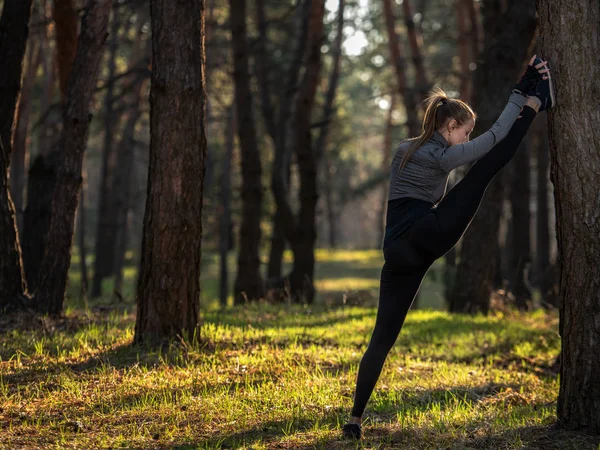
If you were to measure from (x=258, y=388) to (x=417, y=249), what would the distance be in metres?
2.09

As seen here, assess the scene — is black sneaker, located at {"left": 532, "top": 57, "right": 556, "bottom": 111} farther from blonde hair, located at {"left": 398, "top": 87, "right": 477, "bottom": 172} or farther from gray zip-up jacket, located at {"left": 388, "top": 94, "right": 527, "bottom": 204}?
blonde hair, located at {"left": 398, "top": 87, "right": 477, "bottom": 172}

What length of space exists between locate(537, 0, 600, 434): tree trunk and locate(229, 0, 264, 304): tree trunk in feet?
33.4

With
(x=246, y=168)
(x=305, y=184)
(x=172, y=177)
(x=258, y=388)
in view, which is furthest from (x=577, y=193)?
(x=305, y=184)

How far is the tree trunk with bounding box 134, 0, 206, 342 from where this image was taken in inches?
293

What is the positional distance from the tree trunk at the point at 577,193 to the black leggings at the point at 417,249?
41 centimetres

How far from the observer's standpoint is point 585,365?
5324 mm

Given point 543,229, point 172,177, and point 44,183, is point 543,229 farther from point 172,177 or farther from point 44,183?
point 172,177

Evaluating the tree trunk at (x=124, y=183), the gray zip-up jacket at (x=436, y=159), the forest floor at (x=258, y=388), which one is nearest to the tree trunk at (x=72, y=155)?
the forest floor at (x=258, y=388)

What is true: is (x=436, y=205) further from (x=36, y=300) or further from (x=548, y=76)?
(x=36, y=300)

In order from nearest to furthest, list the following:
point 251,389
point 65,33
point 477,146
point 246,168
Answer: point 477,146
point 251,389
point 65,33
point 246,168

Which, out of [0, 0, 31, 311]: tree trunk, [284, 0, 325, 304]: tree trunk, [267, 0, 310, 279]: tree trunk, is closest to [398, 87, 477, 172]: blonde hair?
[0, 0, 31, 311]: tree trunk

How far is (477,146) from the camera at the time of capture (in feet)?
16.7

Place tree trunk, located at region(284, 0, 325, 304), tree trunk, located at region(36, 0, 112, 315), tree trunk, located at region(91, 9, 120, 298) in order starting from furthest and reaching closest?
tree trunk, located at region(91, 9, 120, 298), tree trunk, located at region(284, 0, 325, 304), tree trunk, located at region(36, 0, 112, 315)

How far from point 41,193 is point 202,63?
187 inches
